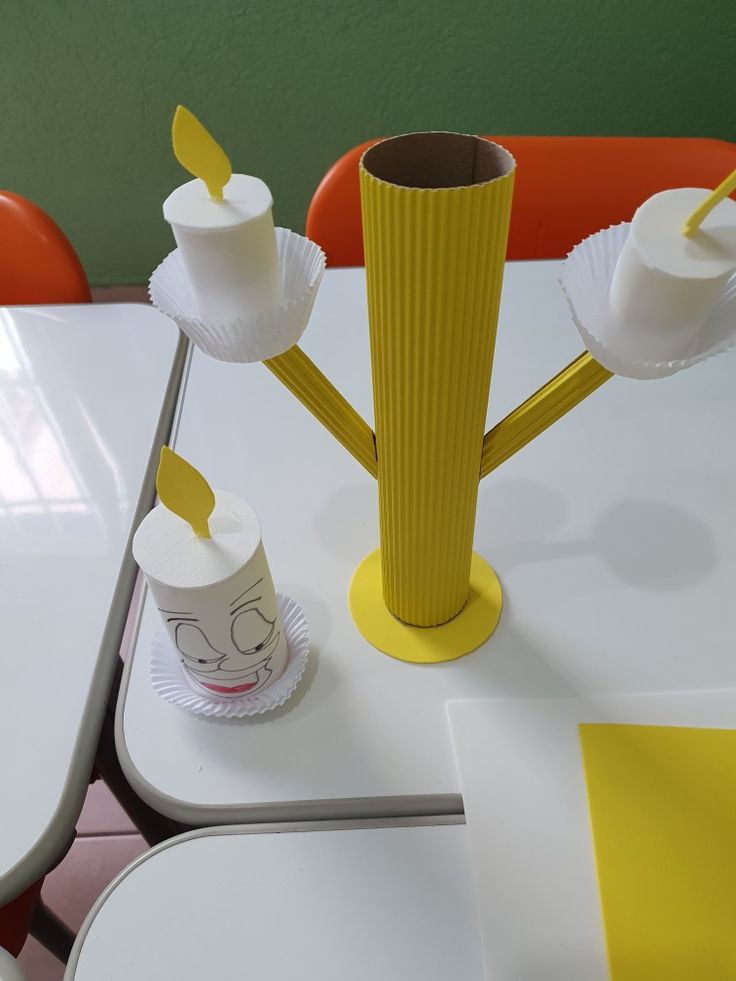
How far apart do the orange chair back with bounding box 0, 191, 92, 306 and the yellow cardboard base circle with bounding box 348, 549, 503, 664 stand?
2.13 ft

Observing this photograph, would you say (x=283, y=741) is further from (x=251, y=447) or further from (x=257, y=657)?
(x=251, y=447)

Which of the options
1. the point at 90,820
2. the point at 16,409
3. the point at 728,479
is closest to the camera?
the point at 728,479

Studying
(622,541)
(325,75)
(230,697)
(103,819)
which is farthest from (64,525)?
(325,75)

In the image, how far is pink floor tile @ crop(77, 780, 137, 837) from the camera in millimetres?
1104

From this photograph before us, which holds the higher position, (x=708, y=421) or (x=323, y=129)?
(x=323, y=129)

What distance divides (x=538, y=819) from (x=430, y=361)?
29cm

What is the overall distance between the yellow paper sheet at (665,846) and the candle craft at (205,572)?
0.24 m

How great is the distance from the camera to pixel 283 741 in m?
0.49

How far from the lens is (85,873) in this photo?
1.06 metres

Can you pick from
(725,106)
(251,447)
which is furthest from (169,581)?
(725,106)

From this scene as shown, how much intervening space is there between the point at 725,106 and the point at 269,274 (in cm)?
157

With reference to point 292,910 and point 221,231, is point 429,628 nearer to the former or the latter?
point 292,910

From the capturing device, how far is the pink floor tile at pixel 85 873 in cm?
103

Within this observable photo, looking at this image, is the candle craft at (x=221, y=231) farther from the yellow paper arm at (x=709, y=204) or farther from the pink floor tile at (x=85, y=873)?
the pink floor tile at (x=85, y=873)
